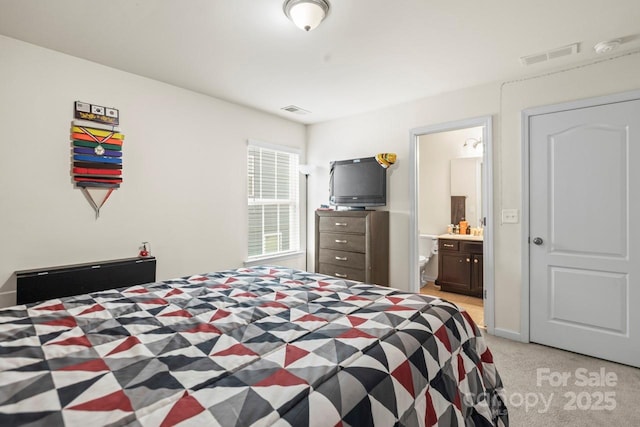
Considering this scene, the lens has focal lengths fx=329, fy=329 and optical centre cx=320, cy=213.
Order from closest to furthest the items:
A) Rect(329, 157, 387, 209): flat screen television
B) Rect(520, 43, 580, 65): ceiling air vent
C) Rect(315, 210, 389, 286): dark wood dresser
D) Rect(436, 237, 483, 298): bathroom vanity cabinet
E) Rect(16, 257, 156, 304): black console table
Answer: Rect(16, 257, 156, 304): black console table < Rect(520, 43, 580, 65): ceiling air vent < Rect(315, 210, 389, 286): dark wood dresser < Rect(329, 157, 387, 209): flat screen television < Rect(436, 237, 483, 298): bathroom vanity cabinet

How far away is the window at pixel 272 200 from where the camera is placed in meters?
4.23

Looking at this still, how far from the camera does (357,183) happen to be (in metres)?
4.20

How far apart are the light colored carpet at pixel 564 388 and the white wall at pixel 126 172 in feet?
9.79

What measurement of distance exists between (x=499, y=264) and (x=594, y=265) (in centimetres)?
72

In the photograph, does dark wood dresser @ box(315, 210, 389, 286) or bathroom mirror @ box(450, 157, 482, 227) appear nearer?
dark wood dresser @ box(315, 210, 389, 286)

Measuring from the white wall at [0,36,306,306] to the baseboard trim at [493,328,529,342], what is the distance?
2883 mm

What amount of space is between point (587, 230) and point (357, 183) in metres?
2.34

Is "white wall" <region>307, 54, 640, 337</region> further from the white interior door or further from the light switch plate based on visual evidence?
the white interior door

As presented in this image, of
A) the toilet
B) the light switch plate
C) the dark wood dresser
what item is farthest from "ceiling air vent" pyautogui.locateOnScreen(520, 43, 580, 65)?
the toilet

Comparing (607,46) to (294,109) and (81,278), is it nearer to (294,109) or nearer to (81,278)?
(294,109)

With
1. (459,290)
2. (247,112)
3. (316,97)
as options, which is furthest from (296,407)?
(459,290)

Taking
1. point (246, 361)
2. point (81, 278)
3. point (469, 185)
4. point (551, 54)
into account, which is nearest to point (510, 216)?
point (551, 54)

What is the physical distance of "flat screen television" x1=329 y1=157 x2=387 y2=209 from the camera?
402 cm

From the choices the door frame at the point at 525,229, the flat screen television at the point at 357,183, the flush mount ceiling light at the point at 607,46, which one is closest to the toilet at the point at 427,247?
the flat screen television at the point at 357,183
